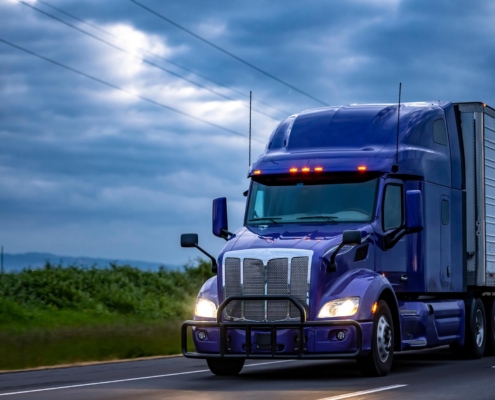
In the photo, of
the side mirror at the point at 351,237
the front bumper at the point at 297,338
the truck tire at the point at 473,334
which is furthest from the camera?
the truck tire at the point at 473,334

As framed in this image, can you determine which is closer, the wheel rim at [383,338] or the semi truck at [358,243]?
the semi truck at [358,243]

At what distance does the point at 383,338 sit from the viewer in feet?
49.9

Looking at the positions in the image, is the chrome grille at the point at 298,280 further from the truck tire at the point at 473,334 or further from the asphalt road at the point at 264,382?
the truck tire at the point at 473,334

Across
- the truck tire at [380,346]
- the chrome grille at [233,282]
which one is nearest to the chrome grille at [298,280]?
the chrome grille at [233,282]

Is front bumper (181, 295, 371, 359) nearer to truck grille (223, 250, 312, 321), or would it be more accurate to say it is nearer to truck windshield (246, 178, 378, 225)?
truck grille (223, 250, 312, 321)

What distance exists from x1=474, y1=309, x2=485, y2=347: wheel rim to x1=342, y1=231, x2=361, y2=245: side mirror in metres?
5.65

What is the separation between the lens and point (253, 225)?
645 inches

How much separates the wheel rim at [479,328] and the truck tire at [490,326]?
0.35 m

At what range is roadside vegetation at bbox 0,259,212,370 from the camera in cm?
2291

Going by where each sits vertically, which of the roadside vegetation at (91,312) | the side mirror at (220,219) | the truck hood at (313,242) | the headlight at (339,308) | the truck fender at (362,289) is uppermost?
the side mirror at (220,219)

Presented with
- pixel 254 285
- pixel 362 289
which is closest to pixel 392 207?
pixel 362 289

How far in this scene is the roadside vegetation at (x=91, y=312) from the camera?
902 inches

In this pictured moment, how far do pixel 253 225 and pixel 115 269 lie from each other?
31581mm

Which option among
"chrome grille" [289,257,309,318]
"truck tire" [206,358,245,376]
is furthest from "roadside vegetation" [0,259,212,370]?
"chrome grille" [289,257,309,318]
